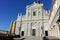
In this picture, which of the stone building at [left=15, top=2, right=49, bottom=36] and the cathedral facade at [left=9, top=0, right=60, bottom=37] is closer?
the cathedral facade at [left=9, top=0, right=60, bottom=37]

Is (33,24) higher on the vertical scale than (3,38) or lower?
higher

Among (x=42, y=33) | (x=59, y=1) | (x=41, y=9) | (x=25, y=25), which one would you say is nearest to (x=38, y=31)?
(x=42, y=33)

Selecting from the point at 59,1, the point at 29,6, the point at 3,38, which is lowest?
the point at 3,38

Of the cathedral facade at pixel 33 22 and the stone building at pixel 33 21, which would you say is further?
the stone building at pixel 33 21

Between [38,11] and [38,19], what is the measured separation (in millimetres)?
2485

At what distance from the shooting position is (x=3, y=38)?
22219 millimetres

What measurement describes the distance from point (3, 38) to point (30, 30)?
49.2 feet

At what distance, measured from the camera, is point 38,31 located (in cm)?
3575

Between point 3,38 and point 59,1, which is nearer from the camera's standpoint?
point 59,1

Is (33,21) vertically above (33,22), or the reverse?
(33,21)

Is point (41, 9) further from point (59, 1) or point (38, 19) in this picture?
point (59, 1)

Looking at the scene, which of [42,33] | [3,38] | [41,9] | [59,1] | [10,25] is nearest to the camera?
[59,1]

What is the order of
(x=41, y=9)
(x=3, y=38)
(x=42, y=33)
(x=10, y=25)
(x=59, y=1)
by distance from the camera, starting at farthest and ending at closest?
(x=10, y=25), (x=41, y=9), (x=42, y=33), (x=3, y=38), (x=59, y=1)

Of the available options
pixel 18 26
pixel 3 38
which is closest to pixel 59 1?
pixel 3 38
